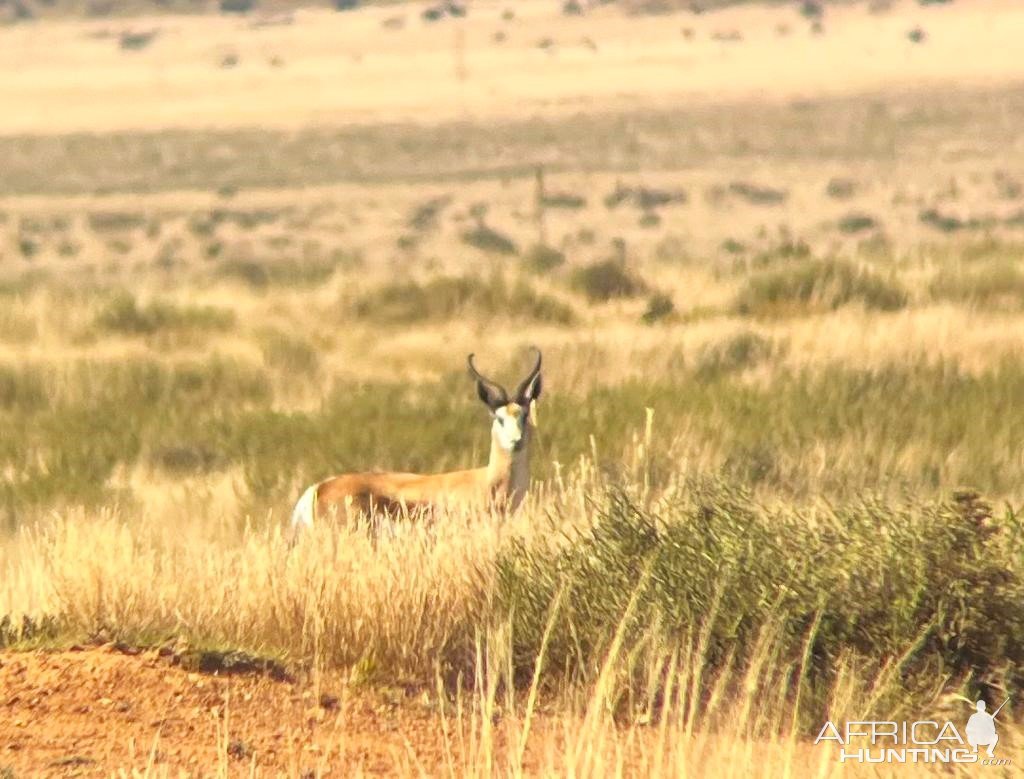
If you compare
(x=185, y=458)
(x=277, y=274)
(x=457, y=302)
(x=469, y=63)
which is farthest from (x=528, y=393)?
(x=469, y=63)

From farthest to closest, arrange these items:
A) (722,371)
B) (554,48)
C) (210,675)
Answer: (554,48), (722,371), (210,675)

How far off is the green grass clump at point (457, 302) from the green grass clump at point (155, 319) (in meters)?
1.64

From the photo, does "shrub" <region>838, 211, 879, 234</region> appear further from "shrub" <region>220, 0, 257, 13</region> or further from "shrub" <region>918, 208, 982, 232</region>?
"shrub" <region>220, 0, 257, 13</region>

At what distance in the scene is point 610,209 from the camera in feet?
178

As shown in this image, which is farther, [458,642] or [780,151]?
[780,151]

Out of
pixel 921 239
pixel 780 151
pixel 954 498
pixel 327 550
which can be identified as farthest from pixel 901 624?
pixel 780 151

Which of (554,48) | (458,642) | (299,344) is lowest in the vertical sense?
(554,48)

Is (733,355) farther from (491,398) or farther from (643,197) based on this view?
(643,197)

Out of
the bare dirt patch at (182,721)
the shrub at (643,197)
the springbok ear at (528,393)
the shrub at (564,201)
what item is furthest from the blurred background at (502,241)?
the bare dirt patch at (182,721)

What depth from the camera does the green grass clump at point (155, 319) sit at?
22297 mm

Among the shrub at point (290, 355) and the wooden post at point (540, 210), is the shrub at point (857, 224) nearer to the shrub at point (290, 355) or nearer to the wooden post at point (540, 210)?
the wooden post at point (540, 210)

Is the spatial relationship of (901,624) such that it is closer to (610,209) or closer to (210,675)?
(210,675)

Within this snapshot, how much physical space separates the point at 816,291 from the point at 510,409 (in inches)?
424

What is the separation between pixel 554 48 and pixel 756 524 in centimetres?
9117
